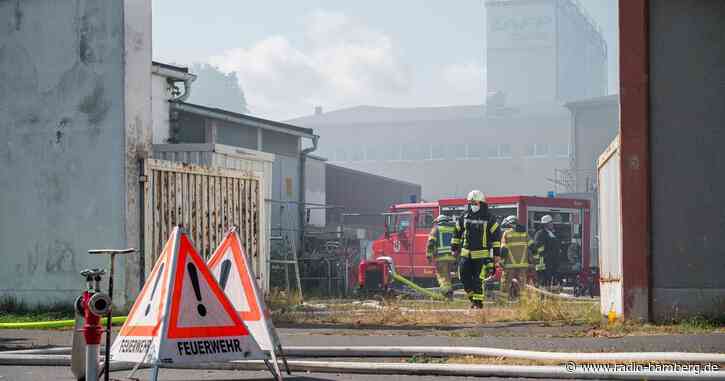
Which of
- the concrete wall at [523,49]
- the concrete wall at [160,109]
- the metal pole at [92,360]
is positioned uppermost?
the concrete wall at [523,49]

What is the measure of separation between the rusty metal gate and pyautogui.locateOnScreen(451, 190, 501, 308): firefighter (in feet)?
11.8

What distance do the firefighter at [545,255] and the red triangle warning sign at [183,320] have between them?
14.7 meters

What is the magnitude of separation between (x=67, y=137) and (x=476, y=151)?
61.4m

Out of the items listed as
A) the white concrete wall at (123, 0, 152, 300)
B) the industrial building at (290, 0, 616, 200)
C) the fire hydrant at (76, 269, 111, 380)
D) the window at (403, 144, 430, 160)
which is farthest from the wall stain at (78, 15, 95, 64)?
the window at (403, 144, 430, 160)

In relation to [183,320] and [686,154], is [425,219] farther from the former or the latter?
[183,320]

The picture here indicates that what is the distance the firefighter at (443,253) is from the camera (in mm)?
19688

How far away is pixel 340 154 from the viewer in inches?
3317

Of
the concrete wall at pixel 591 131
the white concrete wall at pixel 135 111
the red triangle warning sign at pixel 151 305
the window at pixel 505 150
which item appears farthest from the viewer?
the window at pixel 505 150

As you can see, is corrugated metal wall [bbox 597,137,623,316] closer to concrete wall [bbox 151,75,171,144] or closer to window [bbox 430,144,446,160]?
concrete wall [bbox 151,75,171,144]

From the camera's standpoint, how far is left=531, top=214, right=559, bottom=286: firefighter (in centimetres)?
2162

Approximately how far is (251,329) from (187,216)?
895 centimetres

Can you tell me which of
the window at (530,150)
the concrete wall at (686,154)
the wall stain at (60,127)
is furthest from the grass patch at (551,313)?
the window at (530,150)

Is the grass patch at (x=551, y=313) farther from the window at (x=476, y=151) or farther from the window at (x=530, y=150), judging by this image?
the window at (x=476, y=151)

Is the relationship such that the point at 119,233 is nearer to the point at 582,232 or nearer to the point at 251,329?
the point at 251,329
